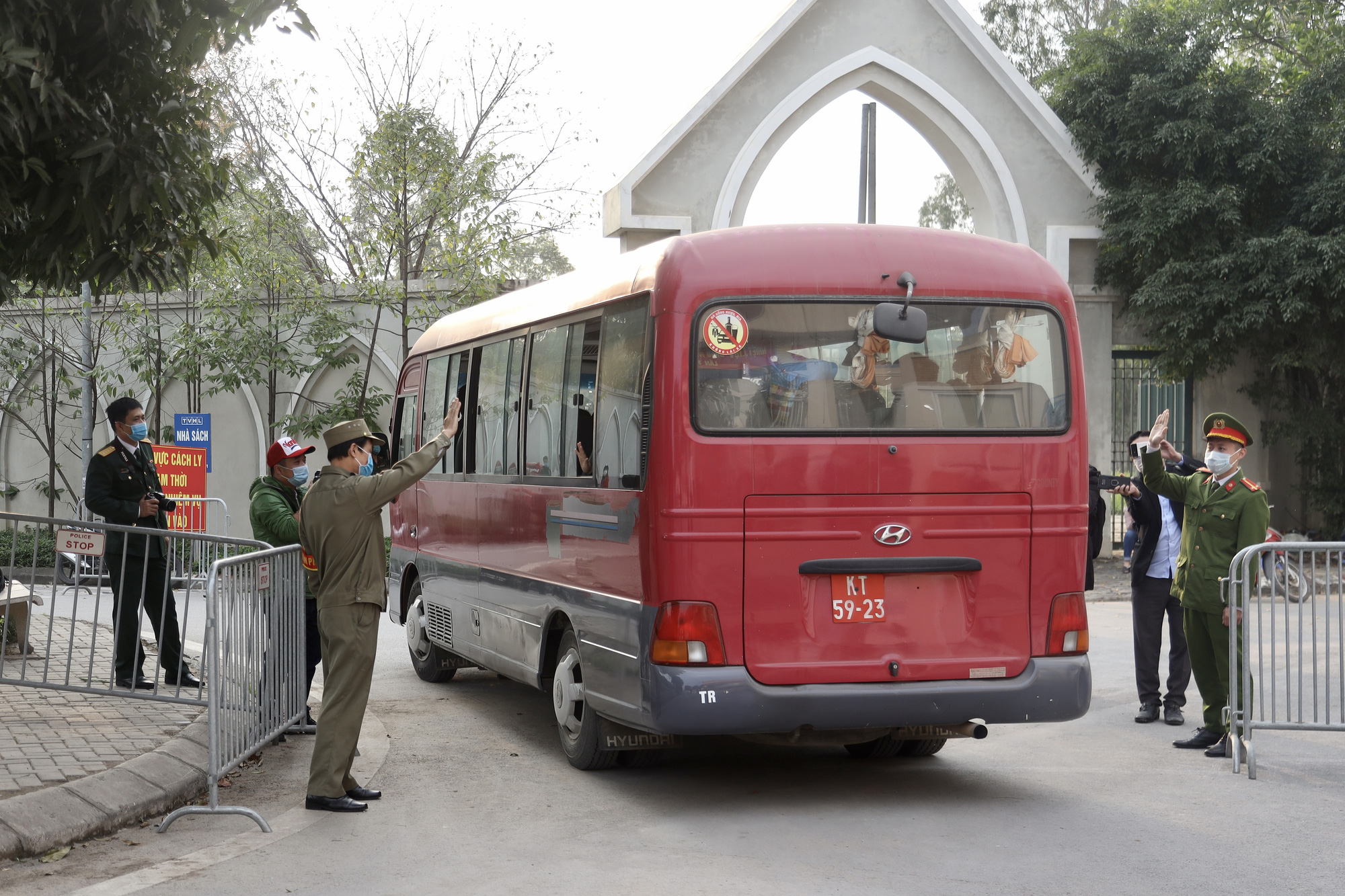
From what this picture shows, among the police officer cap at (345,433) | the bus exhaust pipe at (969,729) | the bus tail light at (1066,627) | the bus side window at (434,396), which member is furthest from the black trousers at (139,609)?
the bus tail light at (1066,627)

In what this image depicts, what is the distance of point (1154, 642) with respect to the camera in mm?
9531

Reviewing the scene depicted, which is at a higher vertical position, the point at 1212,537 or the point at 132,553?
the point at 1212,537

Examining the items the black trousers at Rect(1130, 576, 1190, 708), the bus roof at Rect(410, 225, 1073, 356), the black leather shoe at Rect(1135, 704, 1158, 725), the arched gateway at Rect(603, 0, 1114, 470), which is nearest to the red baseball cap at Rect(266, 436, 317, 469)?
the bus roof at Rect(410, 225, 1073, 356)

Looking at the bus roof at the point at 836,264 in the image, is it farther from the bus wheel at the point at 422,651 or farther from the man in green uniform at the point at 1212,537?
the bus wheel at the point at 422,651

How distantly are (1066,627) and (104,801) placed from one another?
4.62 meters

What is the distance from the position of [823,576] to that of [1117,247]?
15.4 meters

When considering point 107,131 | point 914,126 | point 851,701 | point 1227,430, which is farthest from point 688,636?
point 914,126

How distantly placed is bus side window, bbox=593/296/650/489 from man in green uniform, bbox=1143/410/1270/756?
3.12m

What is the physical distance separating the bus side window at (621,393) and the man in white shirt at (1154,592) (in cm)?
391

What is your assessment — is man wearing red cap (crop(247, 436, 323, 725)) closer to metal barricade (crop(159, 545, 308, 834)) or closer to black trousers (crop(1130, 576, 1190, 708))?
metal barricade (crop(159, 545, 308, 834))

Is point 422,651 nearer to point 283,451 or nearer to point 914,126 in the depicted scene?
point 283,451

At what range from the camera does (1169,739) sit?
8.92m

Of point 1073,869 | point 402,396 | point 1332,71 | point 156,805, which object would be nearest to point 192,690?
point 156,805

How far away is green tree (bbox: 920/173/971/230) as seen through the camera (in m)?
55.7
